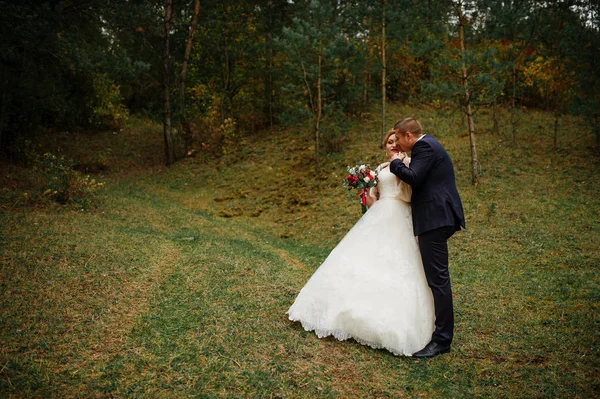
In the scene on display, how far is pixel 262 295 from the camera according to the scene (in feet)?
18.7

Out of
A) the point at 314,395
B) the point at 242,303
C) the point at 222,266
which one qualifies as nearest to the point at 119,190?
the point at 222,266

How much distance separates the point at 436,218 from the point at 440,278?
637 millimetres

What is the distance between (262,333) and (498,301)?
351cm

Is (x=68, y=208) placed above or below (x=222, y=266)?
above

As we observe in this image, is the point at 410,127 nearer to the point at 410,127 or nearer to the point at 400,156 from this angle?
the point at 410,127

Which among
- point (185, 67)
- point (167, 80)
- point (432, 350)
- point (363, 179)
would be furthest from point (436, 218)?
point (185, 67)

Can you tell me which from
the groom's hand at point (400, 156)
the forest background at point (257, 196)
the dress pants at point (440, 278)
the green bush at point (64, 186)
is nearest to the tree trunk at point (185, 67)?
the forest background at point (257, 196)

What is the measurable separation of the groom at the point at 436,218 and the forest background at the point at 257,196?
34 cm

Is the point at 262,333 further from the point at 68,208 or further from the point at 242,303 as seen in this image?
the point at 68,208

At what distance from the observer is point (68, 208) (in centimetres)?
966

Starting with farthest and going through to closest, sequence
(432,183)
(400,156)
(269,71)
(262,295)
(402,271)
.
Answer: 1. (269,71)
2. (262,295)
3. (400,156)
4. (402,271)
5. (432,183)

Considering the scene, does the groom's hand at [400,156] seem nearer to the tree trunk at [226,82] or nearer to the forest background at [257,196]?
the forest background at [257,196]

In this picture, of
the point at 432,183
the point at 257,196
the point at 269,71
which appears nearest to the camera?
the point at 432,183

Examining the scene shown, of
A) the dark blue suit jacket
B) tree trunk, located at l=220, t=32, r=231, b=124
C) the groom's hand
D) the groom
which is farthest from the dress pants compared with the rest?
tree trunk, located at l=220, t=32, r=231, b=124
